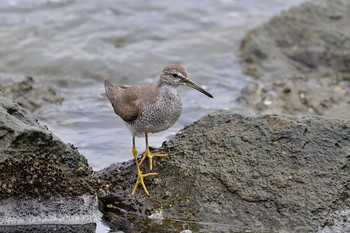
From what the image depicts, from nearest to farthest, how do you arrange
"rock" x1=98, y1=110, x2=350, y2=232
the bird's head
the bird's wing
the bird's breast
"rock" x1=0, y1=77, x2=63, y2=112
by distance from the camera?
"rock" x1=98, y1=110, x2=350, y2=232 < the bird's breast < the bird's wing < the bird's head < "rock" x1=0, y1=77, x2=63, y2=112

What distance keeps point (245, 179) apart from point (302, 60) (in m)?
6.65

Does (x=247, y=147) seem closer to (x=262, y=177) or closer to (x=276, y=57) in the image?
(x=262, y=177)

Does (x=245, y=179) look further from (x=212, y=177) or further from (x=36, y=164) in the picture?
(x=36, y=164)

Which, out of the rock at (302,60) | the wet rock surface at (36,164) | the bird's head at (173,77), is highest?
the bird's head at (173,77)

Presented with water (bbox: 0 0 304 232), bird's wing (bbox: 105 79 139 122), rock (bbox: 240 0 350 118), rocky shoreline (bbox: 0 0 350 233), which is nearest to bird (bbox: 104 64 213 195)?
bird's wing (bbox: 105 79 139 122)

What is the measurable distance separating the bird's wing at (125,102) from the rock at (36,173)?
0.89 metres

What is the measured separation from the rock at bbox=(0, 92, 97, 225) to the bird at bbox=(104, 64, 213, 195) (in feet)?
1.93

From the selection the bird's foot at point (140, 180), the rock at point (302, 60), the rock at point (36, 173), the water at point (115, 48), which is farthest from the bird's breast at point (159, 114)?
the rock at point (302, 60)

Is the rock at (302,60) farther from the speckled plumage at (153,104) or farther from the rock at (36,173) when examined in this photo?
the rock at (36,173)

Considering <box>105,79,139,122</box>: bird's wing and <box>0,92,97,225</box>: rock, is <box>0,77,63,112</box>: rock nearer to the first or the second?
<box>105,79,139,122</box>: bird's wing

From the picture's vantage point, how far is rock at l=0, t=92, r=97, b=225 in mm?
5492

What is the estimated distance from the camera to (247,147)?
20.0 feet

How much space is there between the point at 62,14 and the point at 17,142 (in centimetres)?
909

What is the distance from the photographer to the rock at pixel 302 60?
1024 centimetres
